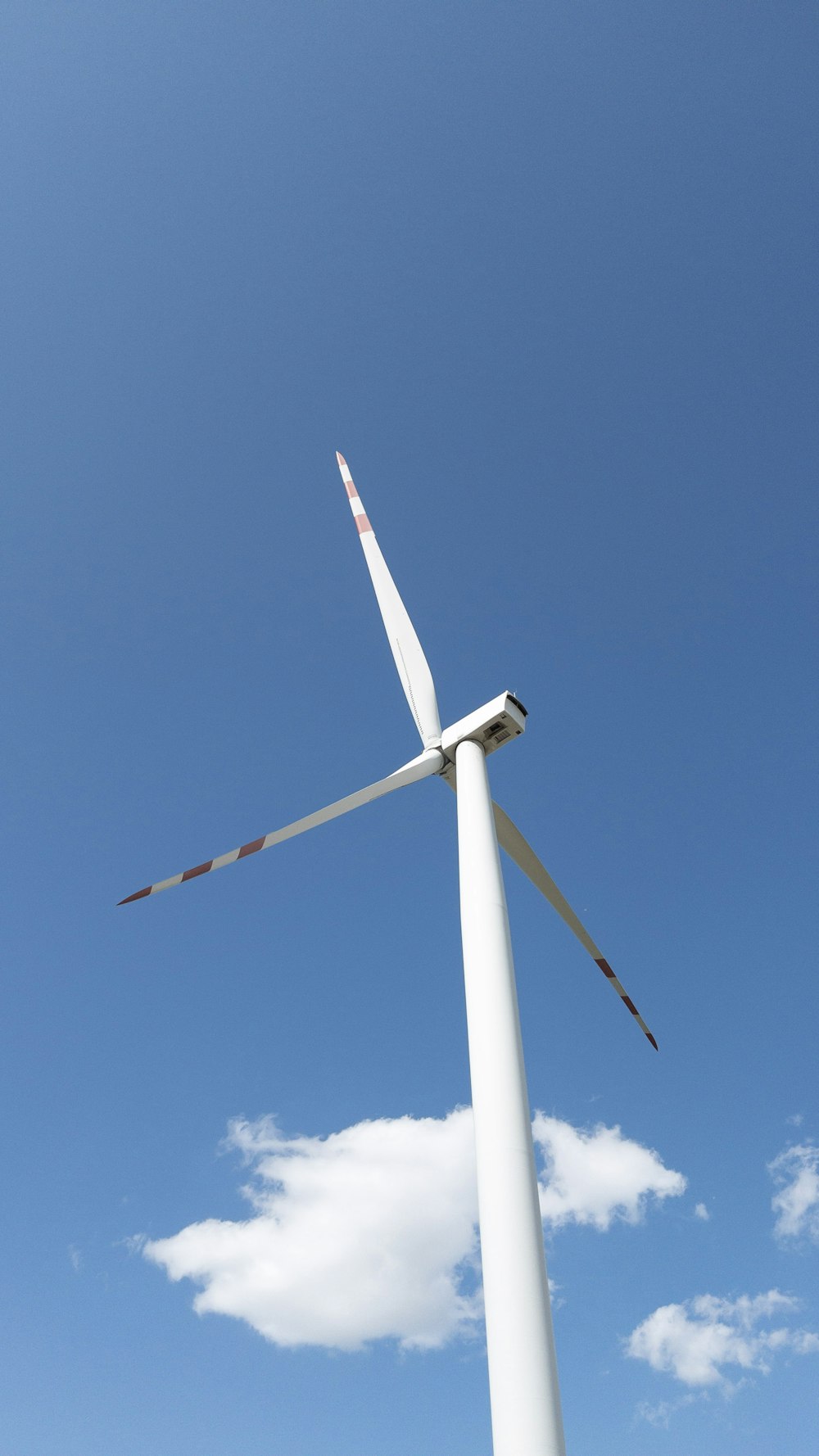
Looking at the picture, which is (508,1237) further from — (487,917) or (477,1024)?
(487,917)

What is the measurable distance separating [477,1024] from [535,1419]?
5.04 metres

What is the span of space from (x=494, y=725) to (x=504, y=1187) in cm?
1008

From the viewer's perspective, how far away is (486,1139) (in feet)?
42.7

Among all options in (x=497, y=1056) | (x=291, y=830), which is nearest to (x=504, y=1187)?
(x=497, y=1056)

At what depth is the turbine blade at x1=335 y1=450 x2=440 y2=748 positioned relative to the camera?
22.2 m

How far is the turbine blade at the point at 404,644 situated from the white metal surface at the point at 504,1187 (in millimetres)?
5538

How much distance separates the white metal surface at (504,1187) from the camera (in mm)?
10867

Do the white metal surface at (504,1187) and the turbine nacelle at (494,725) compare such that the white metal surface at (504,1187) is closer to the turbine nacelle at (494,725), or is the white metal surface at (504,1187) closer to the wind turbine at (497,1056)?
the wind turbine at (497,1056)

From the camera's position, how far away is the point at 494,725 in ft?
65.9

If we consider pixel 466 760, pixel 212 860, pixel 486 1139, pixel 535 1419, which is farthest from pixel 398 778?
pixel 535 1419

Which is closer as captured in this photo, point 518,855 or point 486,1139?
point 486,1139

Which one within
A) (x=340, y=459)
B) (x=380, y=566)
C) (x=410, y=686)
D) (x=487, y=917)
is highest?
(x=340, y=459)

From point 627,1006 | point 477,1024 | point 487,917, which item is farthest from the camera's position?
point 627,1006

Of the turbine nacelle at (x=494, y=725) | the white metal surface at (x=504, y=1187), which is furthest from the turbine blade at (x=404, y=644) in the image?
the white metal surface at (x=504, y=1187)
